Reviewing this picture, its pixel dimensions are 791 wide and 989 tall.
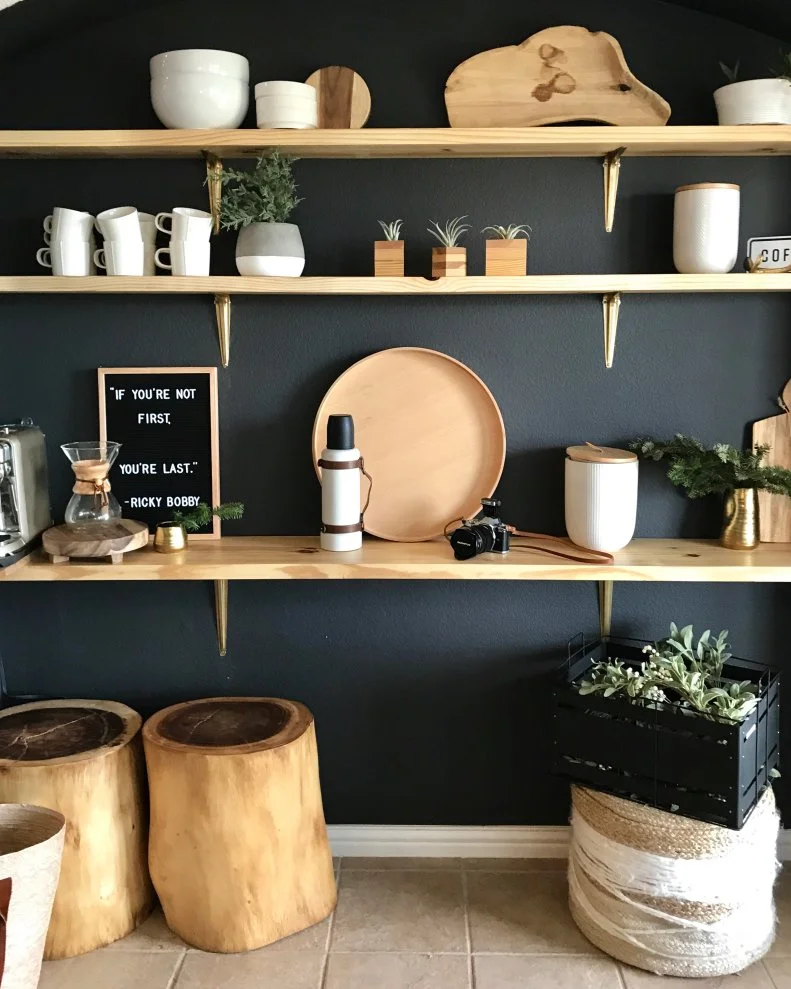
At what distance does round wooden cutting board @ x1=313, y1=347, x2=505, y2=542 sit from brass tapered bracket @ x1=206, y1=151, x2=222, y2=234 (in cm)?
50

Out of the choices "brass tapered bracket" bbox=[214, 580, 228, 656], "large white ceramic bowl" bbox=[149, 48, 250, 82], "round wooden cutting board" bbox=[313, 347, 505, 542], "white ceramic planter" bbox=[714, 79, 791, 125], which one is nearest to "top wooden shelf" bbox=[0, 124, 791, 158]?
"white ceramic planter" bbox=[714, 79, 791, 125]

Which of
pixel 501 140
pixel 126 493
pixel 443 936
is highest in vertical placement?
pixel 501 140

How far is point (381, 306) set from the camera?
96.7 inches

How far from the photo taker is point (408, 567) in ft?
7.25

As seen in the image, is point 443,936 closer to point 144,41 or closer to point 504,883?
point 504,883

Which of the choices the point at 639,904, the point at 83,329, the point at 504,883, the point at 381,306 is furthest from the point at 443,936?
the point at 83,329

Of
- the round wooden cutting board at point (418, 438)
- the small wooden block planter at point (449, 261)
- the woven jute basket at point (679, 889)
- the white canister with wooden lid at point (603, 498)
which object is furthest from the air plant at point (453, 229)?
the woven jute basket at point (679, 889)

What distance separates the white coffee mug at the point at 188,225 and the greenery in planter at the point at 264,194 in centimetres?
4

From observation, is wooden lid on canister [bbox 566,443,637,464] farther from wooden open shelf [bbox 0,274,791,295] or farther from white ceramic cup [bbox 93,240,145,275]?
white ceramic cup [bbox 93,240,145,275]

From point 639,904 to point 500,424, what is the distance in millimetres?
1139

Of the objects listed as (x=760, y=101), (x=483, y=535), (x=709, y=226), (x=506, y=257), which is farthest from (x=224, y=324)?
(x=760, y=101)

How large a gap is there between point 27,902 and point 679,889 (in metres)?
1.35

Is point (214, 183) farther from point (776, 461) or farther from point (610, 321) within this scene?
point (776, 461)

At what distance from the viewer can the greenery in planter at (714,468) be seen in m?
2.30
